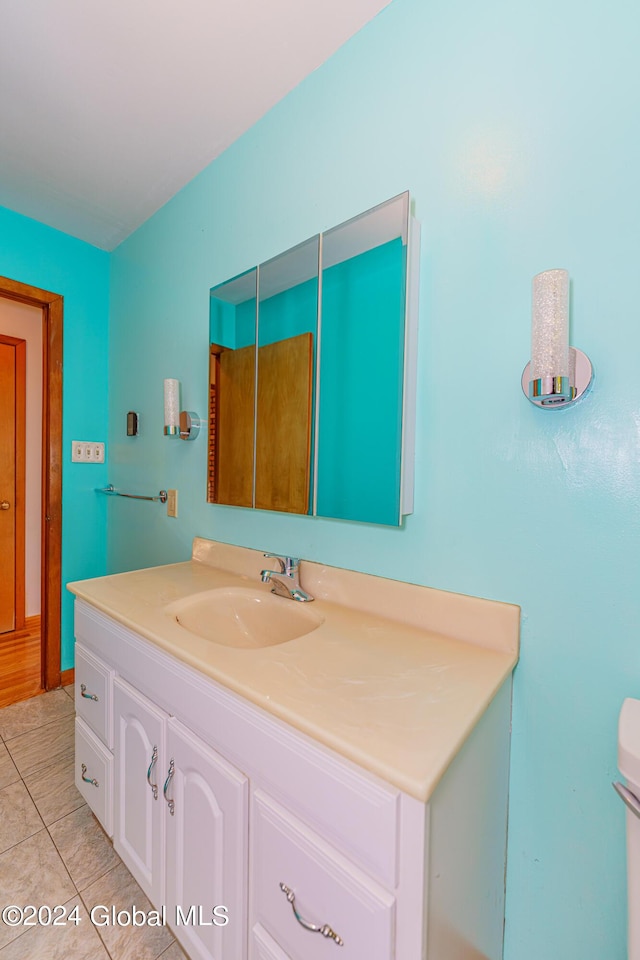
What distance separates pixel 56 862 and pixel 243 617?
0.88 meters

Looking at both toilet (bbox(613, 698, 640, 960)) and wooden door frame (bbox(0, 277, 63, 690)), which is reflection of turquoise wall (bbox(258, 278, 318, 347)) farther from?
wooden door frame (bbox(0, 277, 63, 690))

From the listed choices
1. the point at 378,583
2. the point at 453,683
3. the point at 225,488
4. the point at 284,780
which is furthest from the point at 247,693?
the point at 225,488

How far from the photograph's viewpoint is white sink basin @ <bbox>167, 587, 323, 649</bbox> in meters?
Result: 1.15

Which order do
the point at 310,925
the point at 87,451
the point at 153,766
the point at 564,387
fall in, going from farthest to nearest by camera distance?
the point at 87,451, the point at 153,766, the point at 564,387, the point at 310,925

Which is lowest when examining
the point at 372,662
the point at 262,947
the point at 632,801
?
the point at 262,947

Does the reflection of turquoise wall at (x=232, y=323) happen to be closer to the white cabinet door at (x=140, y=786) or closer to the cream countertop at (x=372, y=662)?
the cream countertop at (x=372, y=662)

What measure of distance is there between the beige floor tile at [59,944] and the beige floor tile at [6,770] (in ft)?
2.13

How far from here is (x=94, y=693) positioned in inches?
49.1

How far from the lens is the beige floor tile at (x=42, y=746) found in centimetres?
163

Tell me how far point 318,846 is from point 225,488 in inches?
43.0

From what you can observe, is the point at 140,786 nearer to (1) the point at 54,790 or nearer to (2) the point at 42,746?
(1) the point at 54,790

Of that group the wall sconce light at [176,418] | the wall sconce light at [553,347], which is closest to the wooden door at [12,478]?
the wall sconce light at [176,418]

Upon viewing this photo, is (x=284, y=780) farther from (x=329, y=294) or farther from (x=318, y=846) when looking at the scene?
(x=329, y=294)

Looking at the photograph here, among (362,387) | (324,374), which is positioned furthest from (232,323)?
(362,387)
